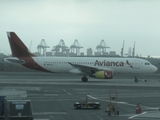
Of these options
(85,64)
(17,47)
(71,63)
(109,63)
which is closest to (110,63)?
(109,63)

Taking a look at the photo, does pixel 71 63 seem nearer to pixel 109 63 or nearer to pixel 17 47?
pixel 109 63

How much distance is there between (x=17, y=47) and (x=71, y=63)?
787 centimetres

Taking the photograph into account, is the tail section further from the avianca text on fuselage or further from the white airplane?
the avianca text on fuselage

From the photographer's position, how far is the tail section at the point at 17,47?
5934cm

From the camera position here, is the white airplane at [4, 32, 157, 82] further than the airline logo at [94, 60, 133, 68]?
No

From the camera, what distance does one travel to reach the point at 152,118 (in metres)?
26.5

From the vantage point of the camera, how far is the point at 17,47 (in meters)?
59.4

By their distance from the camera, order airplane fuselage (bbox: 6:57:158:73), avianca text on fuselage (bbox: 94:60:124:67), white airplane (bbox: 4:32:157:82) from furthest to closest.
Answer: avianca text on fuselage (bbox: 94:60:124:67) → airplane fuselage (bbox: 6:57:158:73) → white airplane (bbox: 4:32:157:82)

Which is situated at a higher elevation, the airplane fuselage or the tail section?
the tail section

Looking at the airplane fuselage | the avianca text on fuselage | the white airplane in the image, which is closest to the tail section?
the white airplane

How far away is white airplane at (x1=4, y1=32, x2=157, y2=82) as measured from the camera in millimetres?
58562

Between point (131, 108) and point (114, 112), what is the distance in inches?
128

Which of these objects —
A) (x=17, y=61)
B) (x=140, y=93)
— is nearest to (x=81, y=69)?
(x=17, y=61)

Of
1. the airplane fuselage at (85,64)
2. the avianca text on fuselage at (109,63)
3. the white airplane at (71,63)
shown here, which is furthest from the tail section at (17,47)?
the avianca text on fuselage at (109,63)
